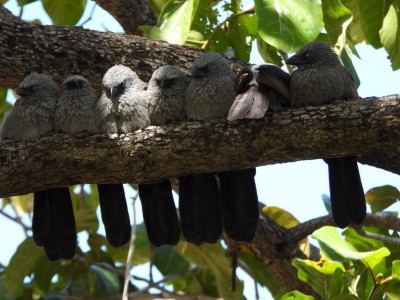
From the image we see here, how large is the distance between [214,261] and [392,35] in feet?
6.05

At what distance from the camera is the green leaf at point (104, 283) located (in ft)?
20.5

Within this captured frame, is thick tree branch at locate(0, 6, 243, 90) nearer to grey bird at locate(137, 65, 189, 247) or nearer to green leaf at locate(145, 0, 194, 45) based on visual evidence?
green leaf at locate(145, 0, 194, 45)

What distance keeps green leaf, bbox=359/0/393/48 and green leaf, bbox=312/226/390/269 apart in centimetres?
127

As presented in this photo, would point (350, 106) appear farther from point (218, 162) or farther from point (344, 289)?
point (344, 289)

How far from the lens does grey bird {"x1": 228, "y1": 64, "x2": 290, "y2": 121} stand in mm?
4371

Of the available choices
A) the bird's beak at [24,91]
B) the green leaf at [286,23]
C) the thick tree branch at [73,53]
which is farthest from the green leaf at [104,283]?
the green leaf at [286,23]

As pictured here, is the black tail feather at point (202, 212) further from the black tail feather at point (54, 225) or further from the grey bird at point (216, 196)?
the black tail feather at point (54, 225)

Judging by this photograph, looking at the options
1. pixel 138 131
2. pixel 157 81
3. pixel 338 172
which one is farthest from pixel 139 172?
pixel 338 172

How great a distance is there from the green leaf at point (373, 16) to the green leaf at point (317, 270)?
1.28 meters

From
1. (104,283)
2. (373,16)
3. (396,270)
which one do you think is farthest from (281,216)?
(396,270)

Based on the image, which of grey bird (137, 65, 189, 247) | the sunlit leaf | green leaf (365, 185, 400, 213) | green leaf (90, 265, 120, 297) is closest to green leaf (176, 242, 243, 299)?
the sunlit leaf

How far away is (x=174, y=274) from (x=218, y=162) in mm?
2126

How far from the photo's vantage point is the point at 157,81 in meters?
4.84

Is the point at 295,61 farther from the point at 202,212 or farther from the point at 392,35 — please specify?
the point at 202,212
